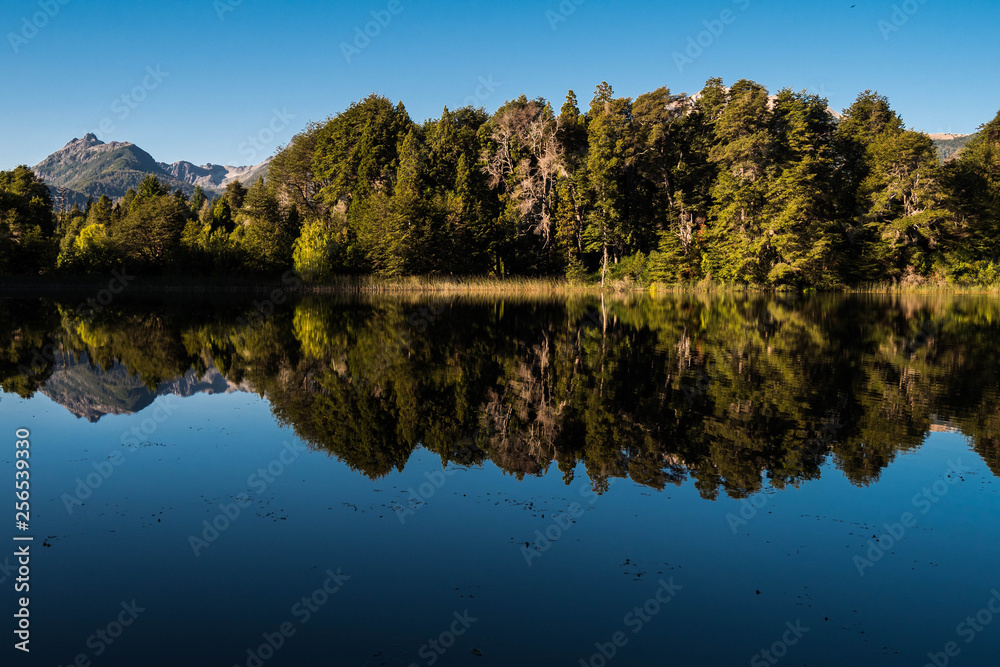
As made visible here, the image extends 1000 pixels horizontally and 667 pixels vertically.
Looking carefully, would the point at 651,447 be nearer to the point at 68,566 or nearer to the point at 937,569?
the point at 937,569

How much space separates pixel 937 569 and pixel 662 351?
48.2 ft

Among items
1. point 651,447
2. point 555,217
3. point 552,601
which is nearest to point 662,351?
point 651,447

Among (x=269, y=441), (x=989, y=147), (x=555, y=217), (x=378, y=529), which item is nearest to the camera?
(x=378, y=529)

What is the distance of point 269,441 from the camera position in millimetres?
11234
